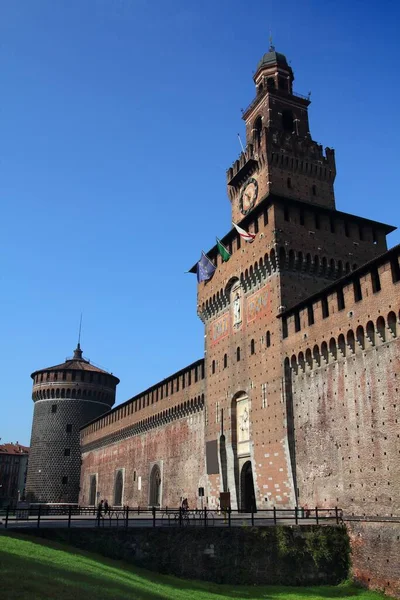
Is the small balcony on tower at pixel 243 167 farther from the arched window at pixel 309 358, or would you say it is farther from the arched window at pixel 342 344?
the arched window at pixel 342 344

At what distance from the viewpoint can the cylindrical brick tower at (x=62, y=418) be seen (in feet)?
203

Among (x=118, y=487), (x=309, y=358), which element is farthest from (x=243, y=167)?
(x=118, y=487)

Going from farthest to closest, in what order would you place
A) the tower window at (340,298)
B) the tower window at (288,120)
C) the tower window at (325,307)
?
the tower window at (288,120)
the tower window at (325,307)
the tower window at (340,298)

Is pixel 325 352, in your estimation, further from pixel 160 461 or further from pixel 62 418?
pixel 62 418

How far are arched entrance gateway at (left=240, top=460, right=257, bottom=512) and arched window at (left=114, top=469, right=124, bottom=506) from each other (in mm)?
23696

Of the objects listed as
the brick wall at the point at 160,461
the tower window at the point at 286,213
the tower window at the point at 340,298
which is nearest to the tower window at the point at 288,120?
the tower window at the point at 286,213

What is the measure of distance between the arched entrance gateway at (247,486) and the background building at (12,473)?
76.3 m

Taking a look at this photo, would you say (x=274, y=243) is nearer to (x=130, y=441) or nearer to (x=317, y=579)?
(x=317, y=579)

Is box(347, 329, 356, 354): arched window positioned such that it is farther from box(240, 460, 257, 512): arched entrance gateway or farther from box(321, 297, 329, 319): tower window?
box(240, 460, 257, 512): arched entrance gateway

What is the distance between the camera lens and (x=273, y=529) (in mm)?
19891

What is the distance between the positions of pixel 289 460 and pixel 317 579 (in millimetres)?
6517

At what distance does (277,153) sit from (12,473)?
85062 millimetres

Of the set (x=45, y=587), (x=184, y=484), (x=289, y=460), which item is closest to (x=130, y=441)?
(x=184, y=484)

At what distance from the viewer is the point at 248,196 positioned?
35344 millimetres
